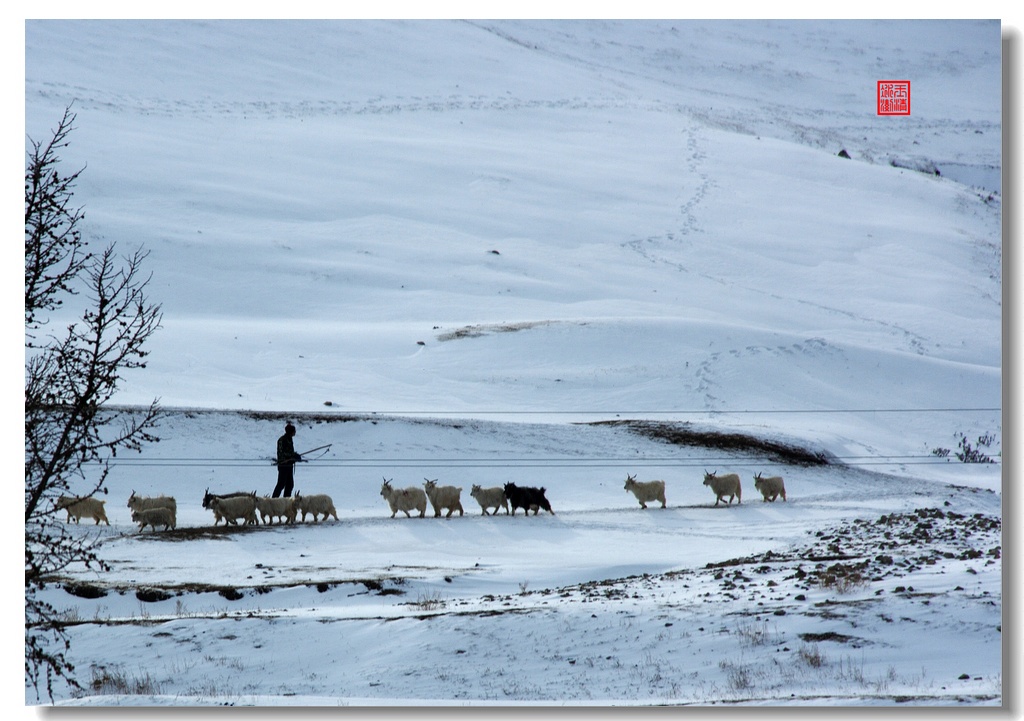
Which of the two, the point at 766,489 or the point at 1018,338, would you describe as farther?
the point at 766,489

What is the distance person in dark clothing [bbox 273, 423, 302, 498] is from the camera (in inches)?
794

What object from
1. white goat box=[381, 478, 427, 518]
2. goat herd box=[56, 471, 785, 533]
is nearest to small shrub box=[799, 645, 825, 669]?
goat herd box=[56, 471, 785, 533]

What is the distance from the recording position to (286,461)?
793 inches

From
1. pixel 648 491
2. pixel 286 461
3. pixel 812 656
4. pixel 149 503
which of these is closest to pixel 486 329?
pixel 648 491

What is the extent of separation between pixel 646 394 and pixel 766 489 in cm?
887

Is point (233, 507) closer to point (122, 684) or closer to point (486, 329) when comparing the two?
point (122, 684)

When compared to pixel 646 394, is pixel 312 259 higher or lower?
higher

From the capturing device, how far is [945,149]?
149ft

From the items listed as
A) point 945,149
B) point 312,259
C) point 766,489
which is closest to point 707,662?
point 766,489

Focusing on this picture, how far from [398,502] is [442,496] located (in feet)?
2.88

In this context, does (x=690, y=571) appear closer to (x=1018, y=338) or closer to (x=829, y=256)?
(x=1018, y=338)

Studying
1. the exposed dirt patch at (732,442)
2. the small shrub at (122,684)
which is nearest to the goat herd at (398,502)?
the exposed dirt patch at (732,442)

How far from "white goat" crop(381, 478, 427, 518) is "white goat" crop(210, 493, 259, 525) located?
2544mm

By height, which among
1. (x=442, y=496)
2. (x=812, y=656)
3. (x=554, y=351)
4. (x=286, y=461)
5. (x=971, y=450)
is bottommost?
(x=812, y=656)
